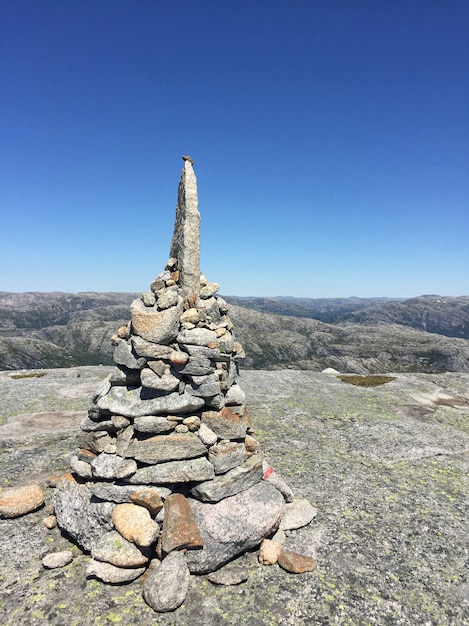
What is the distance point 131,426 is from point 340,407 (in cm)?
2153

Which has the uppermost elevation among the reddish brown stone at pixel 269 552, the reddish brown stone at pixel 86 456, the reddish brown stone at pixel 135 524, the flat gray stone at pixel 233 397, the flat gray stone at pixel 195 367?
the flat gray stone at pixel 195 367

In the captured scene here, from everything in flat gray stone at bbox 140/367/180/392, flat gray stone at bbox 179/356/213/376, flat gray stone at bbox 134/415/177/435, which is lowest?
flat gray stone at bbox 134/415/177/435

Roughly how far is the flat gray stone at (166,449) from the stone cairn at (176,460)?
35 mm

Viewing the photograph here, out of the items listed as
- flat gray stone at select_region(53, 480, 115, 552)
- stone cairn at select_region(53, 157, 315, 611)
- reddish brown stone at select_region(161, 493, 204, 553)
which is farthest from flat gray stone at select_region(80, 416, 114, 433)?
reddish brown stone at select_region(161, 493, 204, 553)

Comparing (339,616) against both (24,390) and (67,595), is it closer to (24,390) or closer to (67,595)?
(67,595)

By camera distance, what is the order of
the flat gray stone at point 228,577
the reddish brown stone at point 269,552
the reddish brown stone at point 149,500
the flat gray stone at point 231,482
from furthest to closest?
1. the flat gray stone at point 231,482
2. the reddish brown stone at point 149,500
3. the reddish brown stone at point 269,552
4. the flat gray stone at point 228,577

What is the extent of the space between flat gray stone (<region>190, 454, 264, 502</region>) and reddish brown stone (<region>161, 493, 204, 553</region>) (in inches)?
26.0

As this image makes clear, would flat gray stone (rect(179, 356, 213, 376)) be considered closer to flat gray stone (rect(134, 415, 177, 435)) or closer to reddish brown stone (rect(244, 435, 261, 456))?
flat gray stone (rect(134, 415, 177, 435))

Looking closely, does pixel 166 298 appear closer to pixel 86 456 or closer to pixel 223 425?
pixel 223 425

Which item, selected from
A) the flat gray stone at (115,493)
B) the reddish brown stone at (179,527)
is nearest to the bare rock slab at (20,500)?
the flat gray stone at (115,493)

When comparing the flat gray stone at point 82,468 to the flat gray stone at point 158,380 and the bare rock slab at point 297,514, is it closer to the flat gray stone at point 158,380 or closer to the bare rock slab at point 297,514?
the flat gray stone at point 158,380

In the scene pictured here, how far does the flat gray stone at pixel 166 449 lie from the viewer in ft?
39.0

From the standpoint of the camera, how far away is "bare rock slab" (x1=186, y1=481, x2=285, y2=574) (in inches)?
419

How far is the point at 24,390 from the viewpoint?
105ft
